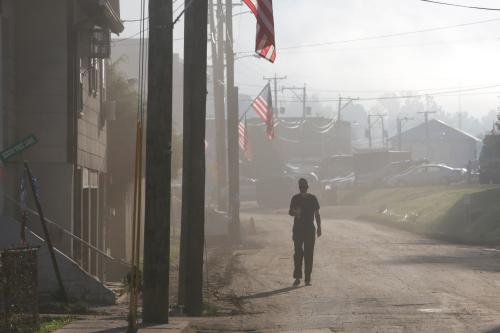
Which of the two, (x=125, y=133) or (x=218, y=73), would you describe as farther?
(x=218, y=73)

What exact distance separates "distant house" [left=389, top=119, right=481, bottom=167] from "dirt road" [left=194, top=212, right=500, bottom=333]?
126m

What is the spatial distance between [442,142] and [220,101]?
111505 millimetres

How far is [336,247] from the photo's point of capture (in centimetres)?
2986

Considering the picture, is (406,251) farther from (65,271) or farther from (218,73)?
(218,73)

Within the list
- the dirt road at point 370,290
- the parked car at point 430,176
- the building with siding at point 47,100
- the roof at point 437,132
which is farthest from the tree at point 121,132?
the roof at point 437,132

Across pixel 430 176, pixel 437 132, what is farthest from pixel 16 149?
pixel 437 132

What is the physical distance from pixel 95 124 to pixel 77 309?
850 centimetres

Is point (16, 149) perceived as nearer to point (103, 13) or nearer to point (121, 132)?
point (103, 13)

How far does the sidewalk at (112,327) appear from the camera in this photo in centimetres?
1253

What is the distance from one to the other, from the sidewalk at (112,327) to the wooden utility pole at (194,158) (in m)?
1.40

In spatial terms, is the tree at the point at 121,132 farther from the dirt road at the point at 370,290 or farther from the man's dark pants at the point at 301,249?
the man's dark pants at the point at 301,249

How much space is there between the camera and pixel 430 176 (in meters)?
67.2

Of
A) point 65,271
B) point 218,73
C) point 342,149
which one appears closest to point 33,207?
point 65,271

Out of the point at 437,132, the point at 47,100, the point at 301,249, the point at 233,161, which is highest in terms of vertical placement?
the point at 437,132
